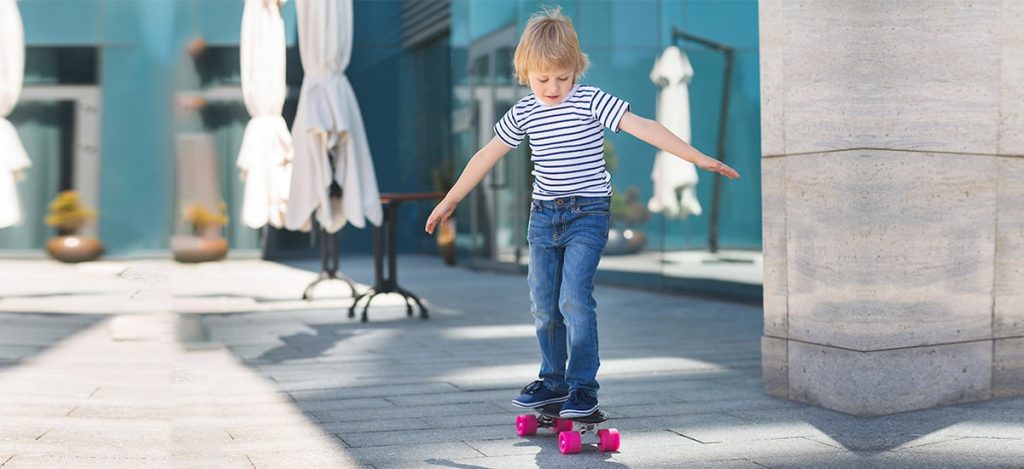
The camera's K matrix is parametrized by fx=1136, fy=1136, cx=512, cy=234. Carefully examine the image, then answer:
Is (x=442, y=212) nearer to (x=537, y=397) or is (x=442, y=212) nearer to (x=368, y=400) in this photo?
(x=537, y=397)

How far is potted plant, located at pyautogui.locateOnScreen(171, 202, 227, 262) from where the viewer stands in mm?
2559

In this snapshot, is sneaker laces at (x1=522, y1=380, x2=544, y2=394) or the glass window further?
sneaker laces at (x1=522, y1=380, x2=544, y2=394)

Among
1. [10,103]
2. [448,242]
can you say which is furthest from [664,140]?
[448,242]

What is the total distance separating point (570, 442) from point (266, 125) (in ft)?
14.8

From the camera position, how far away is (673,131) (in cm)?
975

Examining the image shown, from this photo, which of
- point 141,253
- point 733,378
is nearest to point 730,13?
point 733,378

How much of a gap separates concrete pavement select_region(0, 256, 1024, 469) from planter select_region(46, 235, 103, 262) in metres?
0.06

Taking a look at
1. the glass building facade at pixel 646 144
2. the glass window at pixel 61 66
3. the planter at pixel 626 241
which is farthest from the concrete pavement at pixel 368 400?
the planter at pixel 626 241

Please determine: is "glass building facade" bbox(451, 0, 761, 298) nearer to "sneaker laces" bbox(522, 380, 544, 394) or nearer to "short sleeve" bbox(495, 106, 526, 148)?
"short sleeve" bbox(495, 106, 526, 148)

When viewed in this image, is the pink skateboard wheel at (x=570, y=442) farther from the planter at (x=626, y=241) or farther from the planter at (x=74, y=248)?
the planter at (x=626, y=241)

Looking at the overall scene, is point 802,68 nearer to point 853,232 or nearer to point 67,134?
point 853,232

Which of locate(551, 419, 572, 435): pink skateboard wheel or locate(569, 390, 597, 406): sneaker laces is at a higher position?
locate(569, 390, 597, 406): sneaker laces

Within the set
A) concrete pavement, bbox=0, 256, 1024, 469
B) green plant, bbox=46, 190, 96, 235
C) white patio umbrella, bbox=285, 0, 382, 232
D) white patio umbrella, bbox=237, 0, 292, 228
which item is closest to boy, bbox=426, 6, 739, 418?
concrete pavement, bbox=0, 256, 1024, 469

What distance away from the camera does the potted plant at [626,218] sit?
33.8 feet
